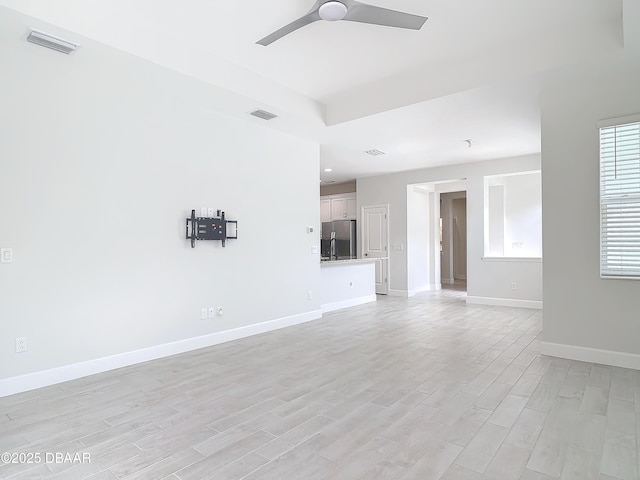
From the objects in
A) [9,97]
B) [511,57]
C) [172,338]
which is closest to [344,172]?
[511,57]

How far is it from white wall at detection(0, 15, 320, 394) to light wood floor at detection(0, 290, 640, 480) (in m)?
0.53

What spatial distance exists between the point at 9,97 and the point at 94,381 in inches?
98.5

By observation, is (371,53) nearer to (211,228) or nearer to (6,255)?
(211,228)

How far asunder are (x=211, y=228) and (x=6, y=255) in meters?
1.92

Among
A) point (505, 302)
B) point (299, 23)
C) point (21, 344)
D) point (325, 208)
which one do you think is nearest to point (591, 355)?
point (505, 302)

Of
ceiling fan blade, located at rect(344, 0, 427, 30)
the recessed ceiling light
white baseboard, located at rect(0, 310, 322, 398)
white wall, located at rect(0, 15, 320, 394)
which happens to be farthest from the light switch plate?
the recessed ceiling light

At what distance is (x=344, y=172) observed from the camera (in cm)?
845

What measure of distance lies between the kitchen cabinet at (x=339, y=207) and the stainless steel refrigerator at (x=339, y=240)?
1.00ft

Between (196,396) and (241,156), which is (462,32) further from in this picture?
(196,396)

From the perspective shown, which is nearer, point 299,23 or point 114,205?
point 299,23

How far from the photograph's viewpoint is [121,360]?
368 centimetres

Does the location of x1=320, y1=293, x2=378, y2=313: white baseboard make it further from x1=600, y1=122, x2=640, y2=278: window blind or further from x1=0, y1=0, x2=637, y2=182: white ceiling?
x1=600, y1=122, x2=640, y2=278: window blind

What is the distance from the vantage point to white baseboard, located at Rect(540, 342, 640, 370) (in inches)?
141

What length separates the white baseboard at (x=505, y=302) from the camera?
679cm
